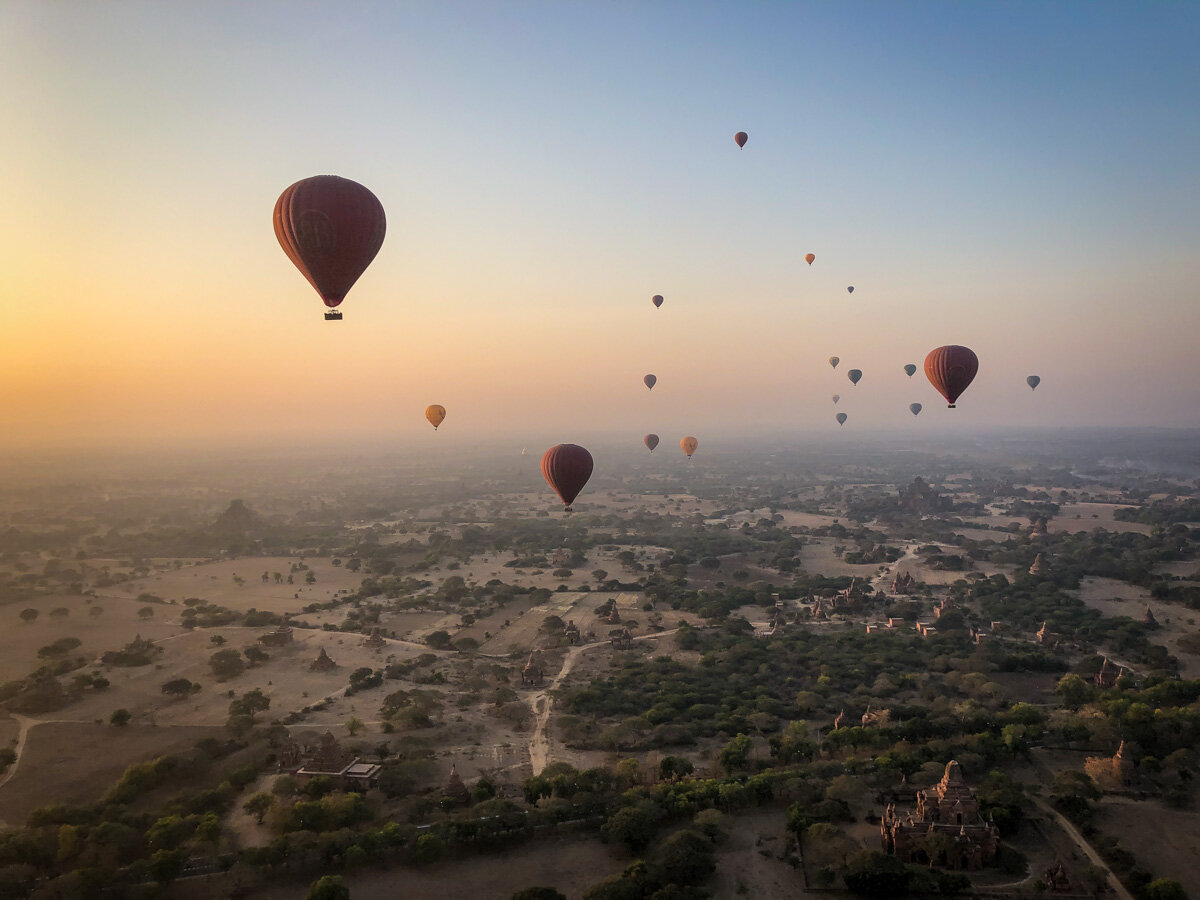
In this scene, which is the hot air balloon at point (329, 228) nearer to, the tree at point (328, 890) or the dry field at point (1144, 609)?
the tree at point (328, 890)

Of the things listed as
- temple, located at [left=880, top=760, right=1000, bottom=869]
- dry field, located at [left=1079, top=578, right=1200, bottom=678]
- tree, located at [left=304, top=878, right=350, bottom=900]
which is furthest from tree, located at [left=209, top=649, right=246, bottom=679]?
dry field, located at [left=1079, top=578, right=1200, bottom=678]

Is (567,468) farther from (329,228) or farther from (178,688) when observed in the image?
(178,688)

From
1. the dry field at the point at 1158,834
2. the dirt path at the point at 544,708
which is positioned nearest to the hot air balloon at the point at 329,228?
the dirt path at the point at 544,708

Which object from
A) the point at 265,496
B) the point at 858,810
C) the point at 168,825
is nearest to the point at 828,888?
the point at 858,810

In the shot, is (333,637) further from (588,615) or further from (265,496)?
(265,496)

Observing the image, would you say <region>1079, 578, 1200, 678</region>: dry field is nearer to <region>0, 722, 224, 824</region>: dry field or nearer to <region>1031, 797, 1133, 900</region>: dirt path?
<region>1031, 797, 1133, 900</region>: dirt path
